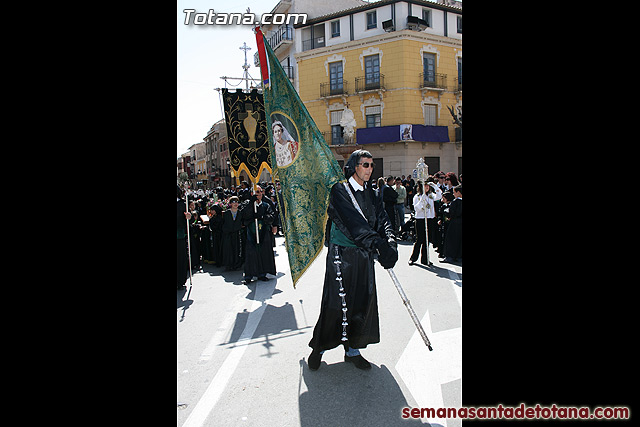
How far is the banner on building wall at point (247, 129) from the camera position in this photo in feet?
26.4

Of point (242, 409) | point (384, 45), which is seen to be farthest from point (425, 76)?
point (242, 409)

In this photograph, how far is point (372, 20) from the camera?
27.4 meters

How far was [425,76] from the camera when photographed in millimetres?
27297

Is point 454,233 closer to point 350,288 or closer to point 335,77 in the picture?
point 350,288

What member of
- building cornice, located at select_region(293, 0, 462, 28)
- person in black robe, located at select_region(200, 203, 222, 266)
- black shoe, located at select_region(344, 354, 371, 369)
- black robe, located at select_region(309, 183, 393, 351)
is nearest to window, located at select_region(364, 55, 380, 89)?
building cornice, located at select_region(293, 0, 462, 28)

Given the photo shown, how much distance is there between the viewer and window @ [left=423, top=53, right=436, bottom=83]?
2733 centimetres

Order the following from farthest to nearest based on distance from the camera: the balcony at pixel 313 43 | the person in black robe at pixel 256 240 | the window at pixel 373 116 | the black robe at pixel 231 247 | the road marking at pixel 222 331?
the balcony at pixel 313 43 → the window at pixel 373 116 → the black robe at pixel 231 247 → the person in black robe at pixel 256 240 → the road marking at pixel 222 331

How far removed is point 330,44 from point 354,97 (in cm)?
395

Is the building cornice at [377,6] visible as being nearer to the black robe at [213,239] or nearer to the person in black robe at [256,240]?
the black robe at [213,239]

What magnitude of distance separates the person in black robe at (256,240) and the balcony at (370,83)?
21.2 meters

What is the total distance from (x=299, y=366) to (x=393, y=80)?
83.4 feet

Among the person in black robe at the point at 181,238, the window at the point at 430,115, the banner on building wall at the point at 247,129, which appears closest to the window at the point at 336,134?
the window at the point at 430,115

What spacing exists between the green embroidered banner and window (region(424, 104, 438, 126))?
2511 centimetres
